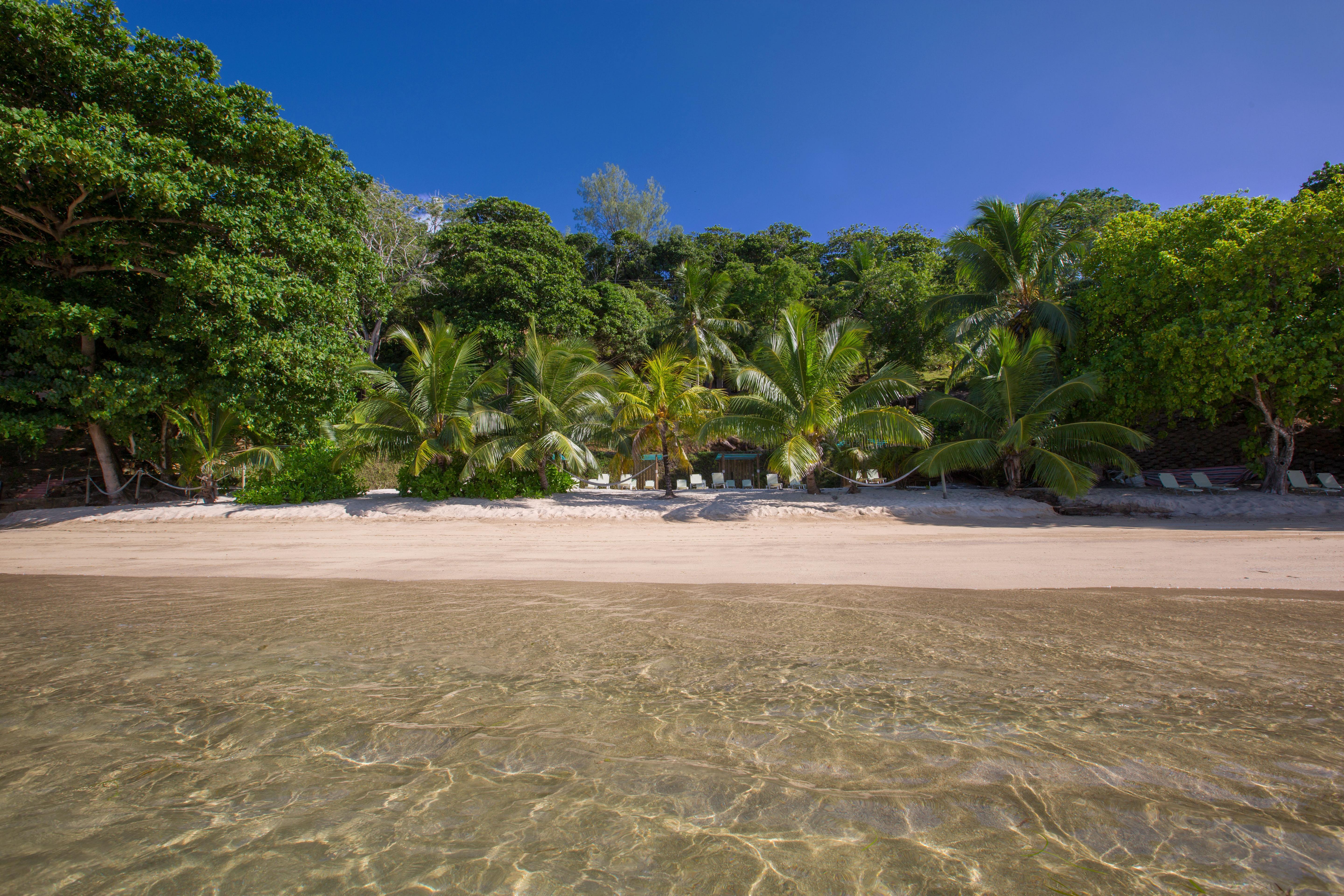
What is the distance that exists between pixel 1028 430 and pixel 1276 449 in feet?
20.0

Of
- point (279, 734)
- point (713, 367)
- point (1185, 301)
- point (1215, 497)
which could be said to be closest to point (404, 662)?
point (279, 734)

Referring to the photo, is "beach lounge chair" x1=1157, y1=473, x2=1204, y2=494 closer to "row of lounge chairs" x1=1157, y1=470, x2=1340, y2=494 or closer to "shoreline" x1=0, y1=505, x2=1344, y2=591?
"row of lounge chairs" x1=1157, y1=470, x2=1340, y2=494

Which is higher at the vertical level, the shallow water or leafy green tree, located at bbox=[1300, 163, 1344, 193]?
leafy green tree, located at bbox=[1300, 163, 1344, 193]

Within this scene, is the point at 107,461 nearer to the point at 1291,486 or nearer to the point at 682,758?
the point at 682,758

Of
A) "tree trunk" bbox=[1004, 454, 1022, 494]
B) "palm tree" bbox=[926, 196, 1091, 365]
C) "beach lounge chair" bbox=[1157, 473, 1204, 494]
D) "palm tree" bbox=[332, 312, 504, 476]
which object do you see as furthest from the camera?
"palm tree" bbox=[926, 196, 1091, 365]

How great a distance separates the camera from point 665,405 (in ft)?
47.2

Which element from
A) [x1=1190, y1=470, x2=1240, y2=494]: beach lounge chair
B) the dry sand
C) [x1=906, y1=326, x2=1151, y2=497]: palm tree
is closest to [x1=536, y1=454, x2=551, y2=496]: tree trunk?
the dry sand

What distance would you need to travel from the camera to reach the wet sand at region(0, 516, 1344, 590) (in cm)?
641

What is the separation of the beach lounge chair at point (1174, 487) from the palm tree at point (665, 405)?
36.8 ft

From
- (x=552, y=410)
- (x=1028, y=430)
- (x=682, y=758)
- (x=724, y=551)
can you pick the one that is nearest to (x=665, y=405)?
(x=552, y=410)

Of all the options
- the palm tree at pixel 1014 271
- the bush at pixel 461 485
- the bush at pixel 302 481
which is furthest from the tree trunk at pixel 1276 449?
the bush at pixel 302 481

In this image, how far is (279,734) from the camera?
2576 millimetres

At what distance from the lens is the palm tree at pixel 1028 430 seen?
12.5 meters

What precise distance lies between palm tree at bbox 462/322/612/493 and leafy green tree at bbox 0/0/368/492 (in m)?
3.96
